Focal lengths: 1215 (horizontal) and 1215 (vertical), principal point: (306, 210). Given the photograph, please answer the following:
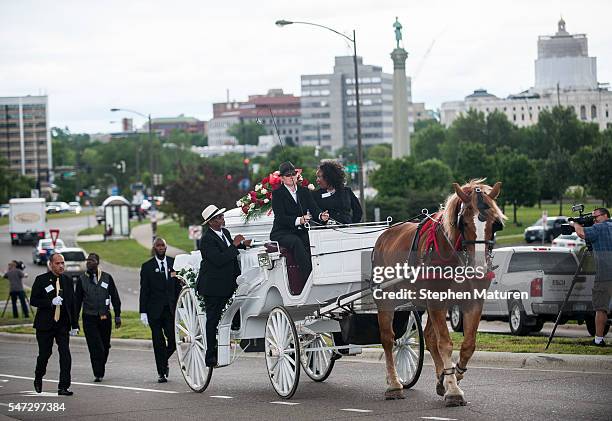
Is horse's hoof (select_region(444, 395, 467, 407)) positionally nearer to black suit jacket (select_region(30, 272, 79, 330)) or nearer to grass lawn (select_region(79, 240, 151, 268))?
black suit jacket (select_region(30, 272, 79, 330))

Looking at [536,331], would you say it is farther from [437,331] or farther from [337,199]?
[437,331]

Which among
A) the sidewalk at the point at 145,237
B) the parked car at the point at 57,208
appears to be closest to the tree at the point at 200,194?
the sidewalk at the point at 145,237

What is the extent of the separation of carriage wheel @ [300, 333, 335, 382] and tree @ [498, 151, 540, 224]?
73.6m

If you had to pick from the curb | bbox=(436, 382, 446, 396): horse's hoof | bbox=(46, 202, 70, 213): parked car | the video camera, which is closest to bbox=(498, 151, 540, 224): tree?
bbox=(46, 202, 70, 213): parked car

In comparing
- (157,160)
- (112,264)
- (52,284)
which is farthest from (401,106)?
(52,284)

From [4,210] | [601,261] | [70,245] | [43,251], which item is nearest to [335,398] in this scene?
[601,261]

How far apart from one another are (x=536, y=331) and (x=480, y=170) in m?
72.7

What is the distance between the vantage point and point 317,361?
1505 centimetres

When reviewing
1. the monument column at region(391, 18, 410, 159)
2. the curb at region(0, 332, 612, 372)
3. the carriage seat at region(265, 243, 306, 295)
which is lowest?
the curb at region(0, 332, 612, 372)

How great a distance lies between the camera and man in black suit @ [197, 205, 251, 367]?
14430 millimetres

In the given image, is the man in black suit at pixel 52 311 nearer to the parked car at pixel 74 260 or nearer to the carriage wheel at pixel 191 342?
the carriage wheel at pixel 191 342

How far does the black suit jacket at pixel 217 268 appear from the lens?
14438mm

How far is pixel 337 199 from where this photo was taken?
14.7 meters

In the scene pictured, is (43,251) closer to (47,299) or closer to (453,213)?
(47,299)
